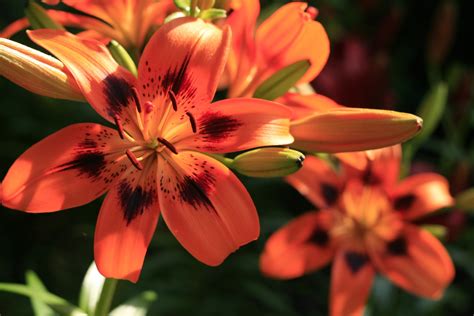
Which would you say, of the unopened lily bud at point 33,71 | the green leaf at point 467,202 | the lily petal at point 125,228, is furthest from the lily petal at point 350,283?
the unopened lily bud at point 33,71

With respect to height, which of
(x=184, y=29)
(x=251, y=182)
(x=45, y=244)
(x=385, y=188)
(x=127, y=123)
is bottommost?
(x=45, y=244)

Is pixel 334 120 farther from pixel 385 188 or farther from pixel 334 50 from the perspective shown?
pixel 334 50

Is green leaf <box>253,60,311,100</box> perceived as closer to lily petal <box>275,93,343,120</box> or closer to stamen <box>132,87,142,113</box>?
lily petal <box>275,93,343,120</box>

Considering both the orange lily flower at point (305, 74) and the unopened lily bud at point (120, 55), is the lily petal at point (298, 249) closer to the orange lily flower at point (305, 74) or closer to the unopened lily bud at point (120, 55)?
the orange lily flower at point (305, 74)

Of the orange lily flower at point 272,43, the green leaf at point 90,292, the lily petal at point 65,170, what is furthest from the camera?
the green leaf at point 90,292

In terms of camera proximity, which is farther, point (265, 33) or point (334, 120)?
point (265, 33)

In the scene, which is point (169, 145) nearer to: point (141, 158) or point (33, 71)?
point (141, 158)

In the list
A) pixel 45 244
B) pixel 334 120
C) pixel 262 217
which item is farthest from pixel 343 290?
pixel 45 244

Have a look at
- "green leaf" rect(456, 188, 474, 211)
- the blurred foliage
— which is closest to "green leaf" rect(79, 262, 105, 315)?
the blurred foliage
